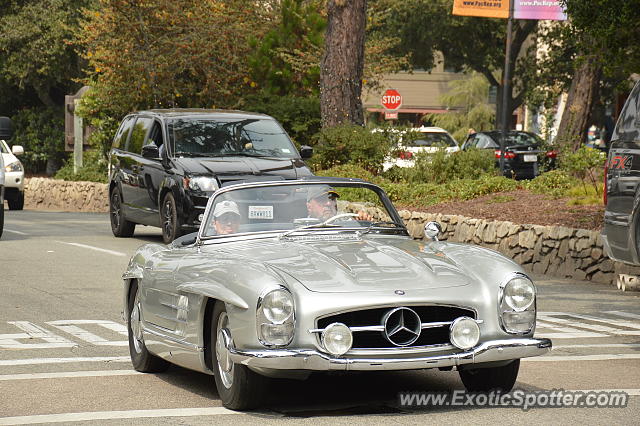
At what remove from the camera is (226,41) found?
30.1 metres

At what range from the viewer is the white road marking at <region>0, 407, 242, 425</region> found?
22.9 ft

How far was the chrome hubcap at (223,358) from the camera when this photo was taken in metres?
7.11

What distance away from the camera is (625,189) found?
11.9 meters

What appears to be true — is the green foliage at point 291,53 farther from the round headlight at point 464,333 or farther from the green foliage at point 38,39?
the round headlight at point 464,333

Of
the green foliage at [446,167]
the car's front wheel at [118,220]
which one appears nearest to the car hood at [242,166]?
the car's front wheel at [118,220]

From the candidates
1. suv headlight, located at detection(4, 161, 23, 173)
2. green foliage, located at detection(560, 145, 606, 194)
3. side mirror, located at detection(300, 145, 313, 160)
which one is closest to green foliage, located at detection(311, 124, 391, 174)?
green foliage, located at detection(560, 145, 606, 194)

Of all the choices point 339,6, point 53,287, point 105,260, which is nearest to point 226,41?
point 339,6

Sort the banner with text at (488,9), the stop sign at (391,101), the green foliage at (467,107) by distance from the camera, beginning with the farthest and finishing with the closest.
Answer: the green foliage at (467,107)
the stop sign at (391,101)
the banner with text at (488,9)

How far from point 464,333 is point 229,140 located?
11460 mm

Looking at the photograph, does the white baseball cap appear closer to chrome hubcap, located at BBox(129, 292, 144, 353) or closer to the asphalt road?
chrome hubcap, located at BBox(129, 292, 144, 353)

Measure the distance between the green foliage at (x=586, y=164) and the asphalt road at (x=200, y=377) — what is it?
5472 millimetres

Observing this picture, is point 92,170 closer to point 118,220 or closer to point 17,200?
point 17,200

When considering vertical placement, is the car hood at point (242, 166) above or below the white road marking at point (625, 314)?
above

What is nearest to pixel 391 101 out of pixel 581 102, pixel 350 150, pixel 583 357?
pixel 581 102
